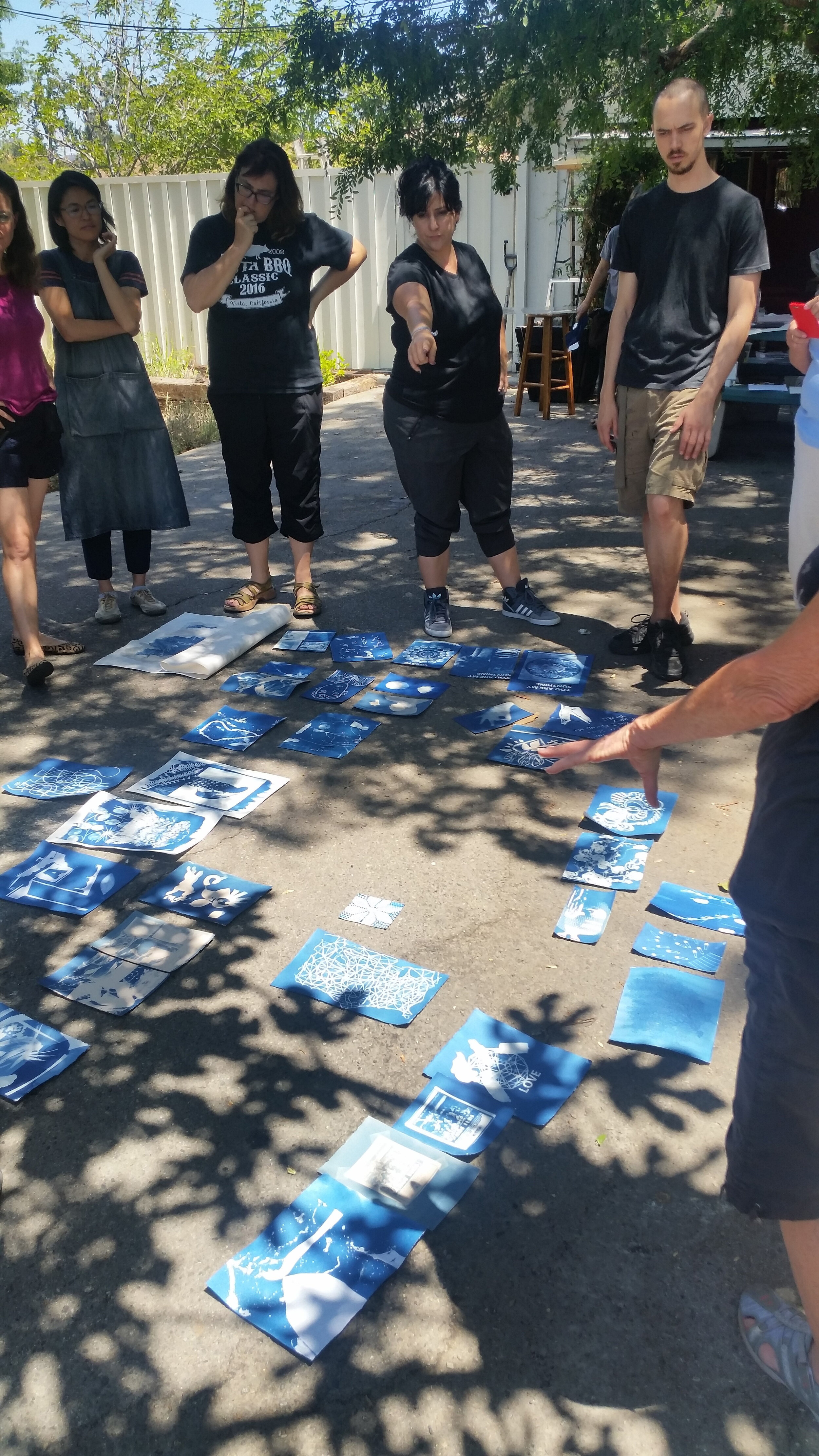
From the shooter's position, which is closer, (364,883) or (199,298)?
(364,883)

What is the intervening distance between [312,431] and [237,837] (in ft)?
7.43

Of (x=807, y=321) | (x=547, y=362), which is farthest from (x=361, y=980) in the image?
(x=547, y=362)

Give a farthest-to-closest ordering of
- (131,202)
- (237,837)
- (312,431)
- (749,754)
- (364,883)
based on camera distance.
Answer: (131,202) → (312,431) → (749,754) → (237,837) → (364,883)

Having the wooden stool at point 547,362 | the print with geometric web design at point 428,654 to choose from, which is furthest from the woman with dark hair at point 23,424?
the wooden stool at point 547,362

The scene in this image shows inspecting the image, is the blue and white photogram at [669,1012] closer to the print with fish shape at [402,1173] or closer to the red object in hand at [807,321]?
the print with fish shape at [402,1173]

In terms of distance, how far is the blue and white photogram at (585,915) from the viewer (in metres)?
2.95

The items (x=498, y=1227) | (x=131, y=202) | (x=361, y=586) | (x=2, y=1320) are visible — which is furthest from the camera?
(x=131, y=202)

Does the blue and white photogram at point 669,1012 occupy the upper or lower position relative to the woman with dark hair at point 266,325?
lower

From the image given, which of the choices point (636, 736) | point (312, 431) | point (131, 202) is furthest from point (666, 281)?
point (131, 202)

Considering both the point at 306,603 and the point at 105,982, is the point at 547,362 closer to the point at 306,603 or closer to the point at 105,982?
the point at 306,603

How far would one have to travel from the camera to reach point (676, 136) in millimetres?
3922

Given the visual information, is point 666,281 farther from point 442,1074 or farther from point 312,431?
point 442,1074

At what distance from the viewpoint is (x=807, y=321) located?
5.79 ft

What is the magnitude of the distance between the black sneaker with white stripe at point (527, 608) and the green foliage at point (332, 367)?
710 centimetres
